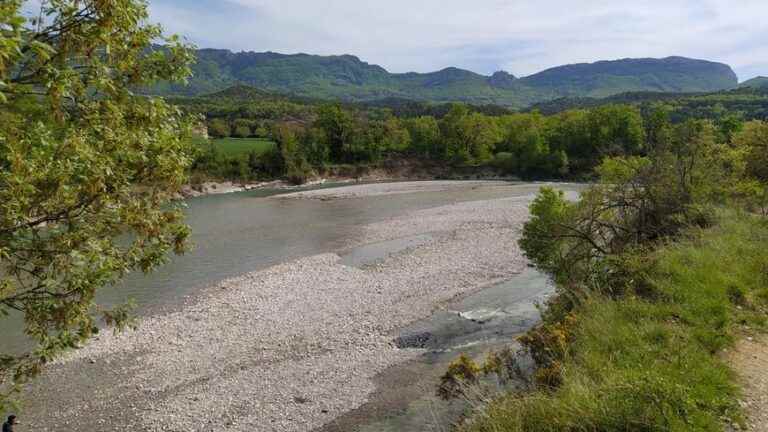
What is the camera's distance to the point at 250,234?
127 ft

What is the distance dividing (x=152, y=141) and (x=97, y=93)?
109 centimetres

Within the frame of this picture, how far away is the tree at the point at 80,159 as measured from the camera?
5.20 metres

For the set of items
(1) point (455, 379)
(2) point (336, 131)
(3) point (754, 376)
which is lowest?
(1) point (455, 379)

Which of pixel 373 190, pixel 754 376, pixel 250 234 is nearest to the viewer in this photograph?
pixel 754 376

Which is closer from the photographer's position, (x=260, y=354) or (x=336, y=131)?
(x=260, y=354)

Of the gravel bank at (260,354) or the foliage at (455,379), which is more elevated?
the foliage at (455,379)

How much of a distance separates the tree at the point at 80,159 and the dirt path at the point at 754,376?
29.9 feet

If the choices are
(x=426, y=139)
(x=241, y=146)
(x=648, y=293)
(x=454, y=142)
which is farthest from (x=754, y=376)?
(x=241, y=146)

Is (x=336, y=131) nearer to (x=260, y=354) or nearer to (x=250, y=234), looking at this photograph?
(x=250, y=234)

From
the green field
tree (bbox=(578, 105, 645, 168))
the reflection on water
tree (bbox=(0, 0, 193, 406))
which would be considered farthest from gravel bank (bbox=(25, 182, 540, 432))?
tree (bbox=(578, 105, 645, 168))

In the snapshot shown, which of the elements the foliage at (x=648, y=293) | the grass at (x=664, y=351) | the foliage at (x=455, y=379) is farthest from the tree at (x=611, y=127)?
the foliage at (x=455, y=379)

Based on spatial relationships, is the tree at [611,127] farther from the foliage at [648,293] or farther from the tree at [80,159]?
the tree at [80,159]

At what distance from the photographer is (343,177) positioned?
9288cm

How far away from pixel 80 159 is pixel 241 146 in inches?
3826
